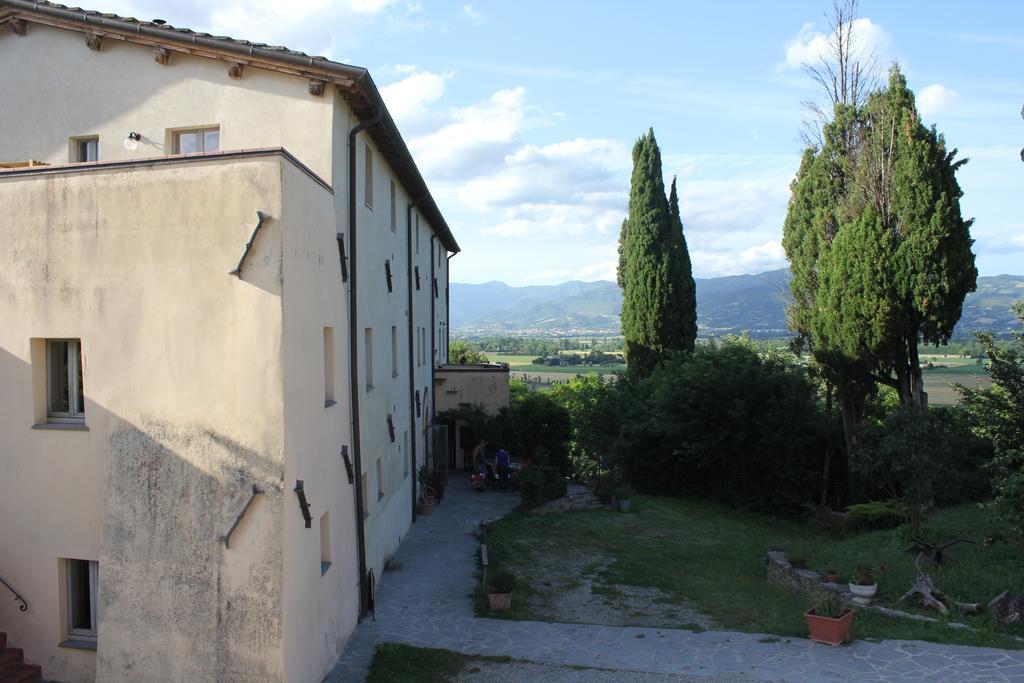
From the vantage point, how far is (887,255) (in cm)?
1906

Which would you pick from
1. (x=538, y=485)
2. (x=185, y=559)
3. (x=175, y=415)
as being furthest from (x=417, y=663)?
(x=538, y=485)

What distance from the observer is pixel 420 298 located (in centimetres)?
2170

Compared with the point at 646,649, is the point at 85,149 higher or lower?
higher

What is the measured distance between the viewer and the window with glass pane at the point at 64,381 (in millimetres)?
8672

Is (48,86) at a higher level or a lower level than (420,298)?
higher

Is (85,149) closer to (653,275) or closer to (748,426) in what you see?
(748,426)

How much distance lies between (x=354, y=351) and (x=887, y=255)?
48.3ft

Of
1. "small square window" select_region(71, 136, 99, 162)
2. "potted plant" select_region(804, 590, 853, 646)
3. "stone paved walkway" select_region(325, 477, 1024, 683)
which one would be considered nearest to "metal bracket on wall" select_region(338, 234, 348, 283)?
"small square window" select_region(71, 136, 99, 162)

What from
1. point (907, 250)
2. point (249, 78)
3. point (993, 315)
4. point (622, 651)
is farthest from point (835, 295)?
point (993, 315)

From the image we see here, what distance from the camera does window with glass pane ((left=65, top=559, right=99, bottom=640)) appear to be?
28.1ft

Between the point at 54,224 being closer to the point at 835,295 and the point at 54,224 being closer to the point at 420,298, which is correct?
the point at 420,298

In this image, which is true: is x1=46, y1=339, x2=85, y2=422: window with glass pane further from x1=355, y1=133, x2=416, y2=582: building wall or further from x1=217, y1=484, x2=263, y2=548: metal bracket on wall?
x1=355, y1=133, x2=416, y2=582: building wall

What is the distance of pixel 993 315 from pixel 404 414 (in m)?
137

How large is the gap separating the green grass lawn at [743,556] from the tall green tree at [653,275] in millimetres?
10084
